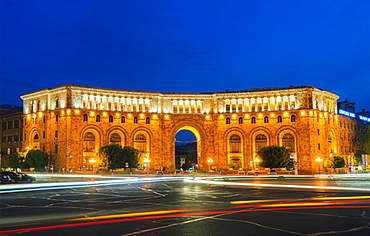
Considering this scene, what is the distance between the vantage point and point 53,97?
6544 cm

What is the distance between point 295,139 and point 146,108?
89.1ft

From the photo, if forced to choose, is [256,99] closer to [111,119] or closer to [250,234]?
[111,119]

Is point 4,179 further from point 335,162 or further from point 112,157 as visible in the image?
point 335,162

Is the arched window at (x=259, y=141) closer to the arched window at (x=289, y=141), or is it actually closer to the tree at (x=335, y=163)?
the arched window at (x=289, y=141)

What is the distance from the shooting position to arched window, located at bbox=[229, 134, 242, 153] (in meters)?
69.4

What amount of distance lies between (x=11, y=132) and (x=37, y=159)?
17.4m

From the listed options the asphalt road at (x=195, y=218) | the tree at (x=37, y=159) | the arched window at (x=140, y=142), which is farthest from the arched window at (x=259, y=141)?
the asphalt road at (x=195, y=218)

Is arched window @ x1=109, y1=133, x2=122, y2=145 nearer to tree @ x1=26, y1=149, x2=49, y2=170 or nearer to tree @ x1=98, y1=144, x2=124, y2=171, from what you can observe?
tree @ x1=98, y1=144, x2=124, y2=171

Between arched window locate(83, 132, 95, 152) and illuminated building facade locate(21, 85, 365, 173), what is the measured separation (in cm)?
17

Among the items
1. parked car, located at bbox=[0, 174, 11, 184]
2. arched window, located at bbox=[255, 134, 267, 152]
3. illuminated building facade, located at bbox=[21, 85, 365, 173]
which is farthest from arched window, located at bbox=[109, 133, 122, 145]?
parked car, located at bbox=[0, 174, 11, 184]

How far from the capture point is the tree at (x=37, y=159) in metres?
62.7

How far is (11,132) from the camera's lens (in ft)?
250

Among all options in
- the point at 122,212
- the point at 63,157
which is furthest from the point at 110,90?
the point at 122,212

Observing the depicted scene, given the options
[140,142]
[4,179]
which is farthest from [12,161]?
[4,179]
